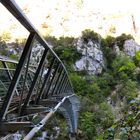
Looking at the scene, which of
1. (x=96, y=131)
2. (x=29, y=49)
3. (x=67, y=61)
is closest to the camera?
(x=29, y=49)

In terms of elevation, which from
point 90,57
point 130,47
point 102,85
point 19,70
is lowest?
point 19,70

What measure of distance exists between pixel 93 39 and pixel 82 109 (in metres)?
8.45

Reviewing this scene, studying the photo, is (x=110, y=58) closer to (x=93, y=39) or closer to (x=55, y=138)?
(x=93, y=39)

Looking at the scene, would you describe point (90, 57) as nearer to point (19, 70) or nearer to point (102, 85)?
point (102, 85)

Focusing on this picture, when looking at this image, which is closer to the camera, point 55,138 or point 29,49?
point 29,49

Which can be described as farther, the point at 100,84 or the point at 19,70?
the point at 100,84

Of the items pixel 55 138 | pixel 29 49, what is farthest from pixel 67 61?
pixel 29 49

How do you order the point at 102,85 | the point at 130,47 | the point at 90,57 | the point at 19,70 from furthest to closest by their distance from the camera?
the point at 130,47, the point at 90,57, the point at 102,85, the point at 19,70

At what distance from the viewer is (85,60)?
2397cm

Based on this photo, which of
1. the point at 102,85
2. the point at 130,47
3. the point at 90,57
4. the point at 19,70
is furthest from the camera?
the point at 130,47

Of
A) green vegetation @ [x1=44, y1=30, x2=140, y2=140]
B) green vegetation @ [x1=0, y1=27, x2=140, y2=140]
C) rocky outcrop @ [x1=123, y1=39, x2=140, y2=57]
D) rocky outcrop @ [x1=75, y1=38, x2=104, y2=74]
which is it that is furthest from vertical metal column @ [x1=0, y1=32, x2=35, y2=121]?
rocky outcrop @ [x1=123, y1=39, x2=140, y2=57]

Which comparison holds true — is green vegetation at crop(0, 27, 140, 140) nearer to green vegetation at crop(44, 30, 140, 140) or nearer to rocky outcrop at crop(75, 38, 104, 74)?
green vegetation at crop(44, 30, 140, 140)

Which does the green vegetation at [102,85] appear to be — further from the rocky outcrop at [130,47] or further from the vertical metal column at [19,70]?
the vertical metal column at [19,70]

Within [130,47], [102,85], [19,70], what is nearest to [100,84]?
[102,85]
